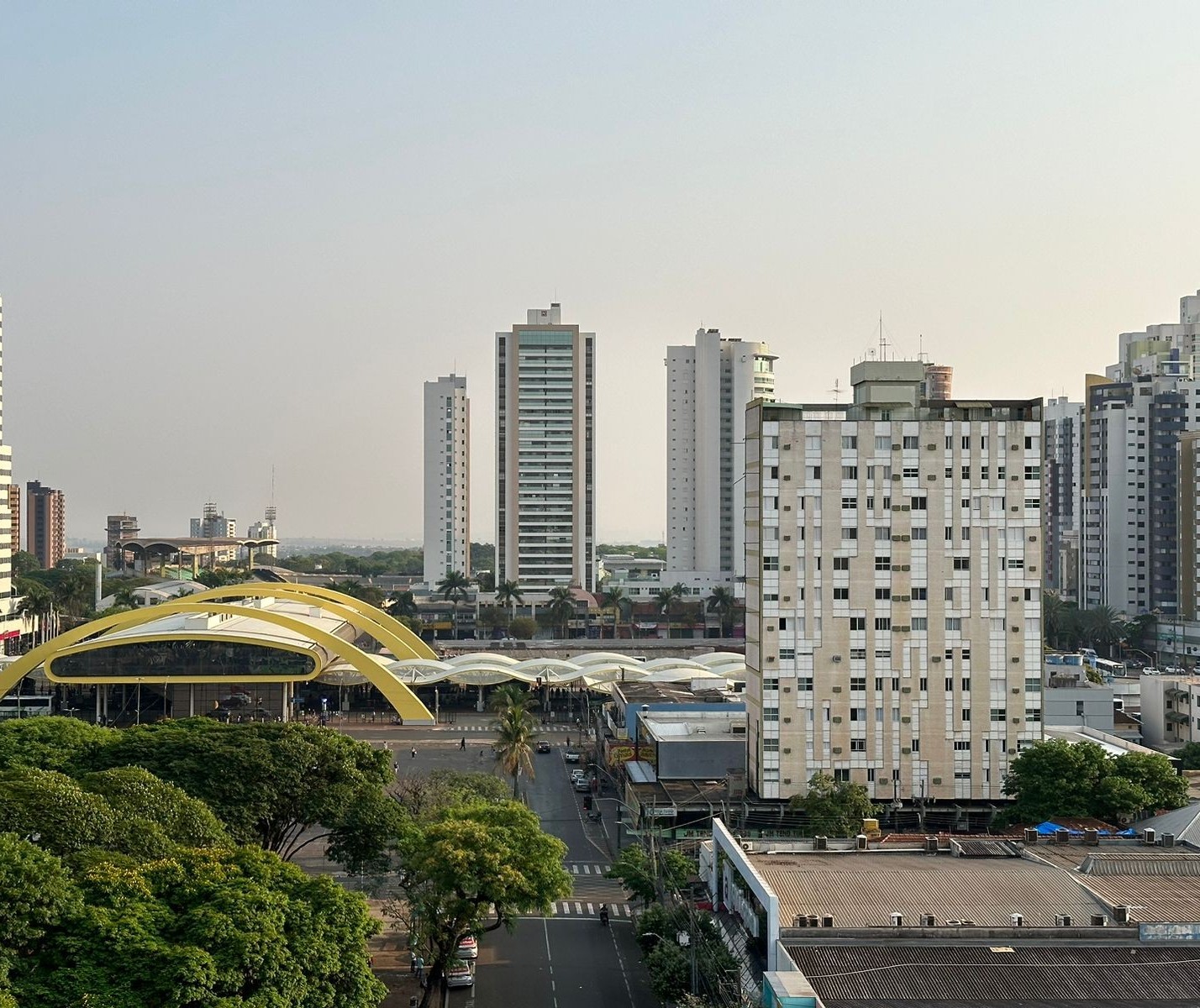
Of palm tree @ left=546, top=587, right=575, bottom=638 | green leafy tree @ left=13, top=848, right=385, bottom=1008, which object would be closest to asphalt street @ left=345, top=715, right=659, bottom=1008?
green leafy tree @ left=13, top=848, right=385, bottom=1008

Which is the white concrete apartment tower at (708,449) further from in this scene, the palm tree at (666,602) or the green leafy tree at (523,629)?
the green leafy tree at (523,629)

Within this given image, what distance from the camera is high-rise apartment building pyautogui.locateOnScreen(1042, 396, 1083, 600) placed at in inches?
5153

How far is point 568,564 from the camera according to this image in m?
136

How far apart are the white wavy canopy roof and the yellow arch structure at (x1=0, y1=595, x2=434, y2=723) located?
2562mm

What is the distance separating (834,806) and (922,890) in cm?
1506

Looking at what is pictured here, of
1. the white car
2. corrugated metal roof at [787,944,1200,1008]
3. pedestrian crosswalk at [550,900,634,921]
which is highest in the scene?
corrugated metal roof at [787,944,1200,1008]

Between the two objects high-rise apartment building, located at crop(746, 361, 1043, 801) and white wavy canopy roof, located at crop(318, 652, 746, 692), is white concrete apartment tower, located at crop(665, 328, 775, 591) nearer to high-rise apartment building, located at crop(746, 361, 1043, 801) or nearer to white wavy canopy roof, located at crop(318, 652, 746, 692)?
white wavy canopy roof, located at crop(318, 652, 746, 692)

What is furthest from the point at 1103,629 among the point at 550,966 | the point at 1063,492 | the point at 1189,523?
the point at 550,966

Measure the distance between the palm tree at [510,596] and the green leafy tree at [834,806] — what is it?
263 ft

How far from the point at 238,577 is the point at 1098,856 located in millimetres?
128924

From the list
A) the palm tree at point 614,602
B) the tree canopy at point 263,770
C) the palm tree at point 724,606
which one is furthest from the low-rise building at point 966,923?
the palm tree at point 614,602

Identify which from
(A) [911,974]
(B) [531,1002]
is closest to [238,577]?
(B) [531,1002]

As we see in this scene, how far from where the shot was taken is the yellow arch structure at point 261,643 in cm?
7756

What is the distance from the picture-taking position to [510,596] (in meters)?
131
